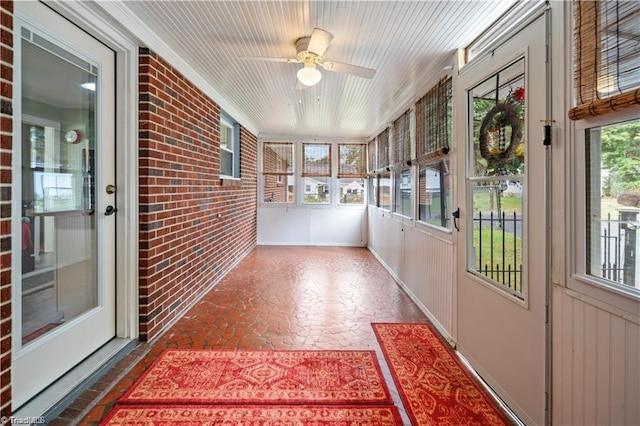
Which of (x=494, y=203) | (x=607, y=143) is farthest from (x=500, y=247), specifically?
(x=607, y=143)

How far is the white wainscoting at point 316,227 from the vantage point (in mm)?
6891

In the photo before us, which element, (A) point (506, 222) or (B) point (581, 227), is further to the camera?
(A) point (506, 222)

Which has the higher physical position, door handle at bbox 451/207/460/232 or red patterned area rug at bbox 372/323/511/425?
door handle at bbox 451/207/460/232

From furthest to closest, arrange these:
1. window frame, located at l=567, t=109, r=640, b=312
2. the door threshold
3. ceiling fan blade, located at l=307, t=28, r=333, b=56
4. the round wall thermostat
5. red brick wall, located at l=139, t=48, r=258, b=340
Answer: red brick wall, located at l=139, t=48, r=258, b=340 < ceiling fan blade, located at l=307, t=28, r=333, b=56 < the round wall thermostat < the door threshold < window frame, located at l=567, t=109, r=640, b=312

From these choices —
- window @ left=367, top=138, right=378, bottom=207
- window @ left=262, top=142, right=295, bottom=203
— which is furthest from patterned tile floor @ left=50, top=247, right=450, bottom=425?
window @ left=262, top=142, right=295, bottom=203

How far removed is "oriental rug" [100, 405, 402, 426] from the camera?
5.32 feet

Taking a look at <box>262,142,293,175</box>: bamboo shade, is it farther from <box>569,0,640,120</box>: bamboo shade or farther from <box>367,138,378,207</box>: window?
<box>569,0,640,120</box>: bamboo shade

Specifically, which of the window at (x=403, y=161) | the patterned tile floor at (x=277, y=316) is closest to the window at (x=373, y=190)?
the window at (x=403, y=161)

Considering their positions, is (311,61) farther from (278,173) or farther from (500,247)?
(278,173)

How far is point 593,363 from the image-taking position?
1.26 meters

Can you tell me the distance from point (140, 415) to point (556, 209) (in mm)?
2452

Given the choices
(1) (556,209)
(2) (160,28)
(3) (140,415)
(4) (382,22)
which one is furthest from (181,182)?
(1) (556,209)

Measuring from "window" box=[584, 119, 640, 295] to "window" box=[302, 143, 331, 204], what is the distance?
5.73 metres

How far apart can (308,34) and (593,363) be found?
2577mm
